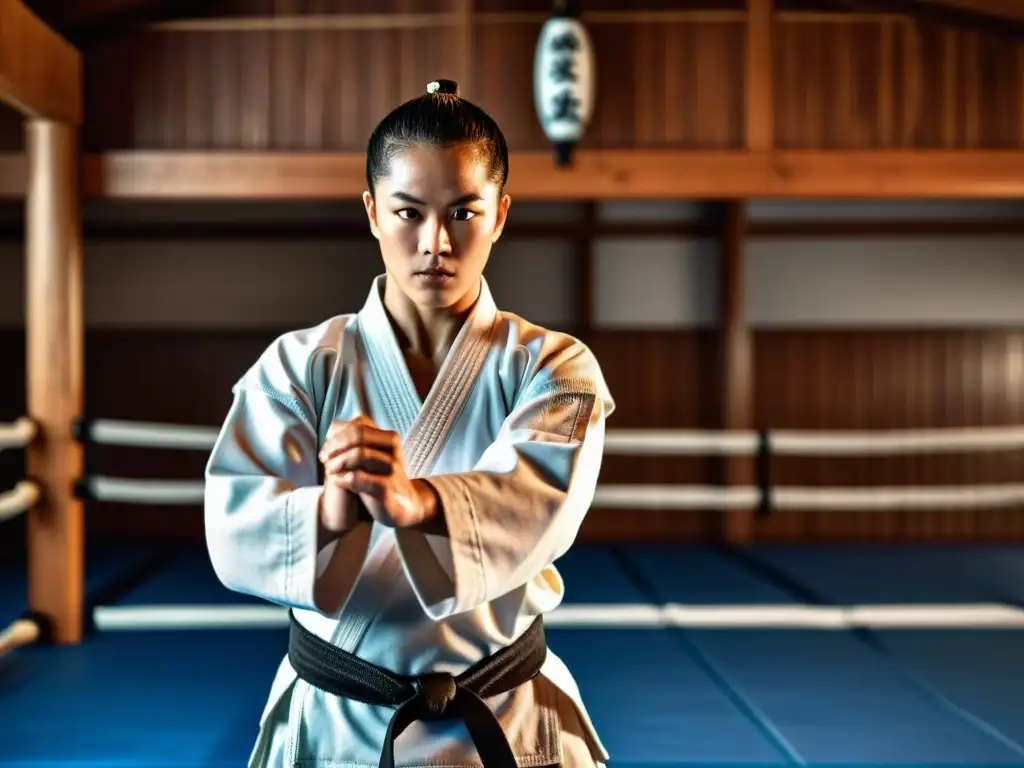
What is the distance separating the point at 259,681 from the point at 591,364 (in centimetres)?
243

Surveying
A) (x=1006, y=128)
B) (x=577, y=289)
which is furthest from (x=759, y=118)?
(x=577, y=289)

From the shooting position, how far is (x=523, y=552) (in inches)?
39.0

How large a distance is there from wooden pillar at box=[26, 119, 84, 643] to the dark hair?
307cm

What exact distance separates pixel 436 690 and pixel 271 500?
1.01ft

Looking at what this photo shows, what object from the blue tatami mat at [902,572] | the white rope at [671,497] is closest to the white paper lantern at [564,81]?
the white rope at [671,497]

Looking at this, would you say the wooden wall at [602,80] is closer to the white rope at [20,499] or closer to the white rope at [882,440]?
the white rope at [882,440]

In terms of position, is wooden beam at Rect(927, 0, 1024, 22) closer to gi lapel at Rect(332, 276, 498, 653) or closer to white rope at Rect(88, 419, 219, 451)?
white rope at Rect(88, 419, 219, 451)

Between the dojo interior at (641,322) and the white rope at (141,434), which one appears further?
the white rope at (141,434)

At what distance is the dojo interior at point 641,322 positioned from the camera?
3.14 m

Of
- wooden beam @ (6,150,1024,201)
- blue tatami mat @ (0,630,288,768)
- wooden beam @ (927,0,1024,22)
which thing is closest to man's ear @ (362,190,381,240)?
blue tatami mat @ (0,630,288,768)

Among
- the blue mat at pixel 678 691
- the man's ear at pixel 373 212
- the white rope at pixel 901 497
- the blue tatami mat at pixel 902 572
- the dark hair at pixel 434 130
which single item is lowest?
→ the blue tatami mat at pixel 902 572

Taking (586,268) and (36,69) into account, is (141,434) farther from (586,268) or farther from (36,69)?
(586,268)

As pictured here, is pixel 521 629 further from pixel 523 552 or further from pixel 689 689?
pixel 689 689

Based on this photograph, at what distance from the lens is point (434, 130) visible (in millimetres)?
1035
